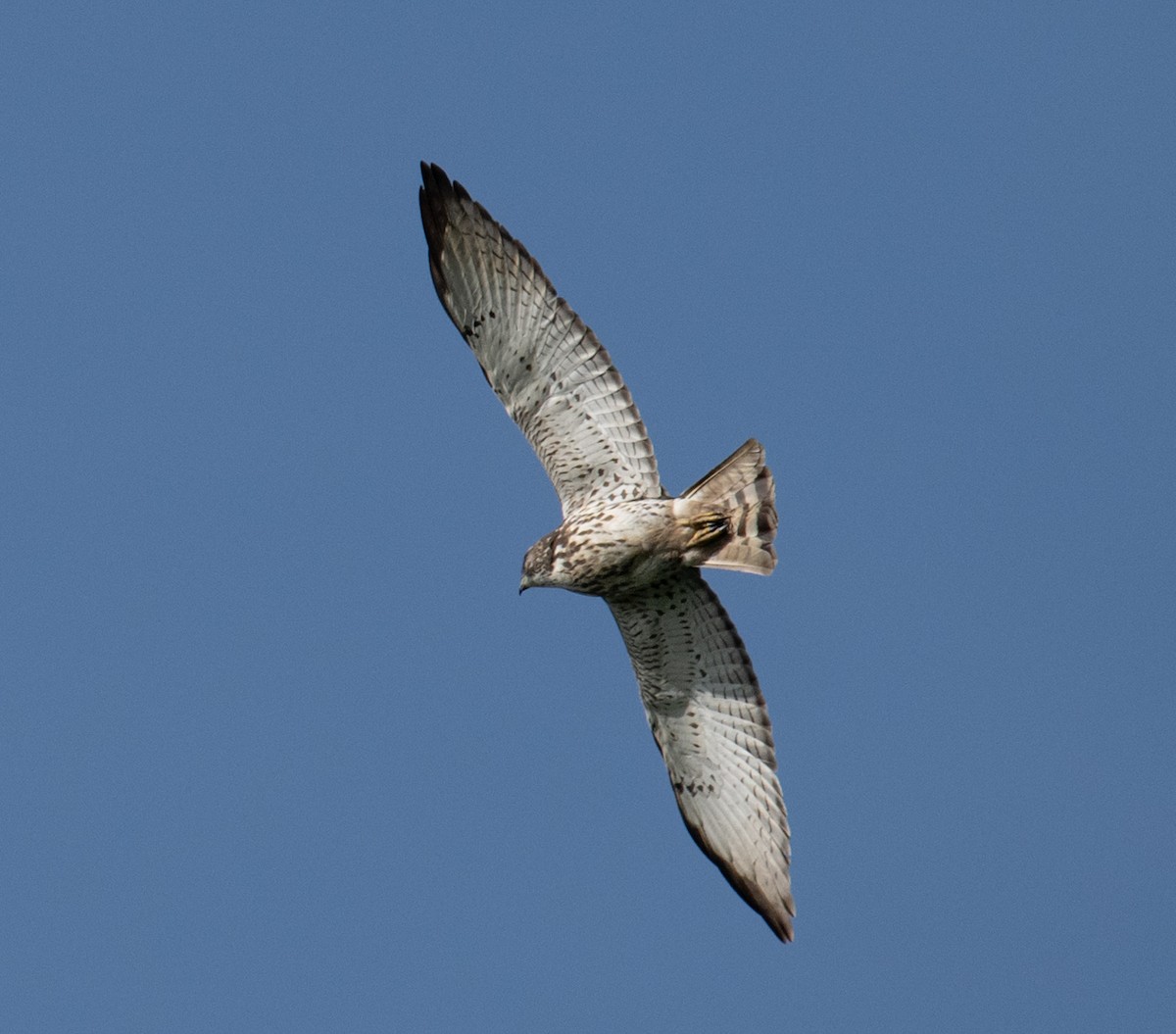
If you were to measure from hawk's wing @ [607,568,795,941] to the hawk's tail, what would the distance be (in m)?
0.54

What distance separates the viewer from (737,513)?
10.2 metres

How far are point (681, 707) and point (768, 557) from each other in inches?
51.8

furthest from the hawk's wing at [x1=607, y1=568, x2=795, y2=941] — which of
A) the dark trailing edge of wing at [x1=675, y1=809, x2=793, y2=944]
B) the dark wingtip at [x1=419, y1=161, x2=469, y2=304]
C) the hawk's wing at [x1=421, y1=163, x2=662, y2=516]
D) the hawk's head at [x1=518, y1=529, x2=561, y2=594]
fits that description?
the dark wingtip at [x1=419, y1=161, x2=469, y2=304]

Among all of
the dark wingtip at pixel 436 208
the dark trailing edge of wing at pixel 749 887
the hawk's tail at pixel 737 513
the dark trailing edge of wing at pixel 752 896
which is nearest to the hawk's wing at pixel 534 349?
the dark wingtip at pixel 436 208

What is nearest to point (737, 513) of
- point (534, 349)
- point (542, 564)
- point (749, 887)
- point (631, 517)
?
point (631, 517)

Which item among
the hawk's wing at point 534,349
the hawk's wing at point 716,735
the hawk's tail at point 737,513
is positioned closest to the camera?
the hawk's tail at point 737,513

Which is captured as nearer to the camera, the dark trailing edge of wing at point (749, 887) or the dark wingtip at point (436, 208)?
the dark wingtip at point (436, 208)

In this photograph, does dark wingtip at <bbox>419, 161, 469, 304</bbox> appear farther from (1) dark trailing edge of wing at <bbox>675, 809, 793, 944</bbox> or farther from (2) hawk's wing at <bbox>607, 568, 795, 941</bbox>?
(1) dark trailing edge of wing at <bbox>675, 809, 793, 944</bbox>

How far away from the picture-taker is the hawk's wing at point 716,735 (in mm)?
10805

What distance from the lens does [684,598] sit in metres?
10.7

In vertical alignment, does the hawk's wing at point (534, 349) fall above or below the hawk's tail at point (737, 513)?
above

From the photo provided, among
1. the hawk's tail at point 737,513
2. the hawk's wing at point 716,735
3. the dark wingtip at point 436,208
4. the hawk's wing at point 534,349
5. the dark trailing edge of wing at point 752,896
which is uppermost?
the dark wingtip at point 436,208

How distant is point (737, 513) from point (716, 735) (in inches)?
59.6

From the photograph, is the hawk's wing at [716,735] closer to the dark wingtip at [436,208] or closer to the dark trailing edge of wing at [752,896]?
the dark trailing edge of wing at [752,896]
